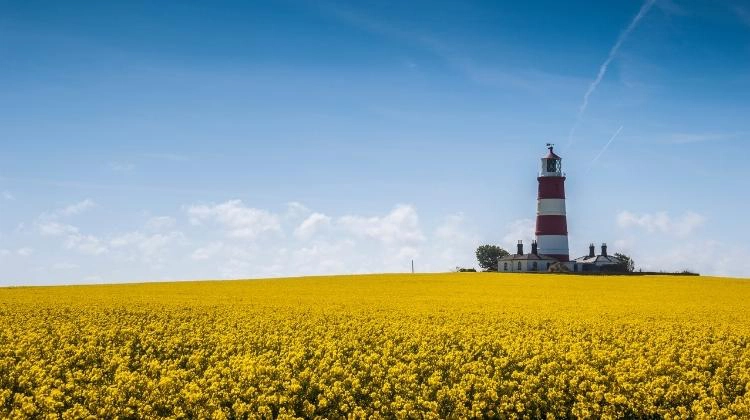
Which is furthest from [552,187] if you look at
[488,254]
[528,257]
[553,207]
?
[488,254]

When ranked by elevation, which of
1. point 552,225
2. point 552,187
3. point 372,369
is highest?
point 552,187

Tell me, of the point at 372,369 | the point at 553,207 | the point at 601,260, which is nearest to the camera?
the point at 372,369

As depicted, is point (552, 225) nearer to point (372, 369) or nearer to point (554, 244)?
point (554, 244)

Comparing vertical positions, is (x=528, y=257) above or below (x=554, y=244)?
below

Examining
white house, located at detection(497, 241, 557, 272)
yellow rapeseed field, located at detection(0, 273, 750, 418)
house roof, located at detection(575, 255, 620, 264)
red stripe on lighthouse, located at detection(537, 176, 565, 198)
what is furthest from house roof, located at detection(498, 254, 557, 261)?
yellow rapeseed field, located at detection(0, 273, 750, 418)

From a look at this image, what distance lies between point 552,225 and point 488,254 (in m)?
50.9

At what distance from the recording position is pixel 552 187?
83938 mm

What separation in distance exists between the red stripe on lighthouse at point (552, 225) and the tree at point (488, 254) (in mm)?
47584

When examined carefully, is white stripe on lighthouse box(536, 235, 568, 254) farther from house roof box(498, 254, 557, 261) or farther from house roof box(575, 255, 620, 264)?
house roof box(575, 255, 620, 264)

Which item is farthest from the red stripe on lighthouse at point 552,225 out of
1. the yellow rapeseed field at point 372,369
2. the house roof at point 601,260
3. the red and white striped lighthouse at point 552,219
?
the yellow rapeseed field at point 372,369

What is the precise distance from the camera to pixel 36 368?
44.9 ft

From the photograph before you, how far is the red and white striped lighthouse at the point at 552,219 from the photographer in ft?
272

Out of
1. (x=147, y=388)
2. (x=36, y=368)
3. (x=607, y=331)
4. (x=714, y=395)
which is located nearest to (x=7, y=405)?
(x=36, y=368)

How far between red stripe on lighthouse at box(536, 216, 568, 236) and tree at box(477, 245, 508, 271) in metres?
47.6
